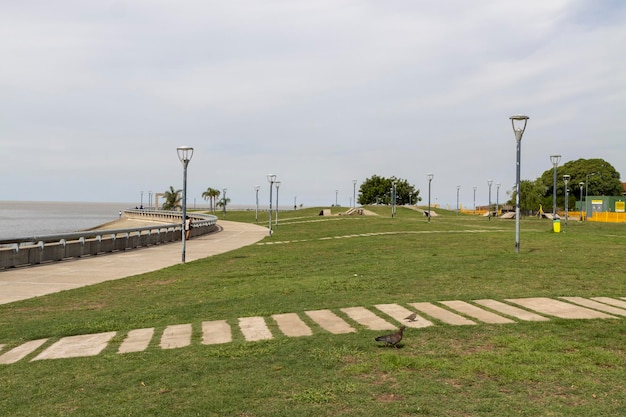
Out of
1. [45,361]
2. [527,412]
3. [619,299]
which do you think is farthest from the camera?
[619,299]

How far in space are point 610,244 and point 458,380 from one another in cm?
1950

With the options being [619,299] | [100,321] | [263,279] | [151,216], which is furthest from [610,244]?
[151,216]

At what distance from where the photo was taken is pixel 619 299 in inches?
391

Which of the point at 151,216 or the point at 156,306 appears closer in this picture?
the point at 156,306

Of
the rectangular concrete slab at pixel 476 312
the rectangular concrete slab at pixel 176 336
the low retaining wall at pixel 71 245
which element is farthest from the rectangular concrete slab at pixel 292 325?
the low retaining wall at pixel 71 245

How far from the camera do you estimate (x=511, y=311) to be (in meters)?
8.81

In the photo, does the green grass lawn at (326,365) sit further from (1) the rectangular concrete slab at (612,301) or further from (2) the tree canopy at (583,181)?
(2) the tree canopy at (583,181)

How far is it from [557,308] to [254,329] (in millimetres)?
5296

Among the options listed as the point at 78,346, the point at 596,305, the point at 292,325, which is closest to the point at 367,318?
the point at 292,325

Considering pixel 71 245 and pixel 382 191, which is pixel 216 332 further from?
pixel 382 191

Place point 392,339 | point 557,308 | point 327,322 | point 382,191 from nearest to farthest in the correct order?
point 392,339
point 327,322
point 557,308
point 382,191

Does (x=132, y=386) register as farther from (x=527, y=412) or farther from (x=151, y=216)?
(x=151, y=216)

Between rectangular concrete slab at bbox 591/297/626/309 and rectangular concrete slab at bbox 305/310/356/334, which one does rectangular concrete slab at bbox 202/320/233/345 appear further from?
rectangular concrete slab at bbox 591/297/626/309

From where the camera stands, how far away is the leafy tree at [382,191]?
12400 centimetres
